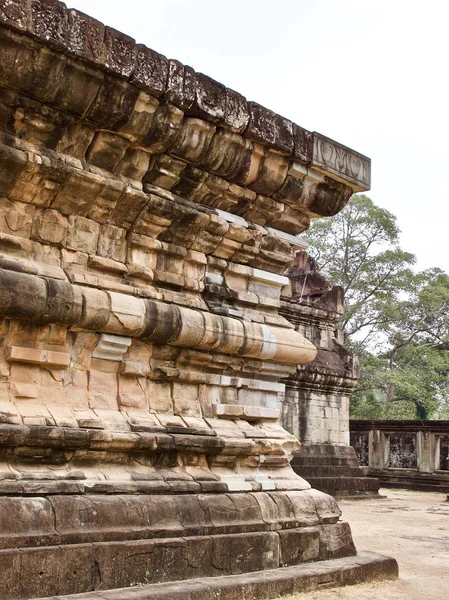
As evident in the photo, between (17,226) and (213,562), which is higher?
(17,226)

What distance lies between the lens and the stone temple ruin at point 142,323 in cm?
388

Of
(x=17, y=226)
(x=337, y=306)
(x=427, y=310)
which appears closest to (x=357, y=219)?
(x=427, y=310)

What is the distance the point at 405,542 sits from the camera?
8219mm

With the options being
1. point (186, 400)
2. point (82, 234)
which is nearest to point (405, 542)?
point (186, 400)

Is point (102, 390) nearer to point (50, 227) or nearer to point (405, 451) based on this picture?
point (50, 227)

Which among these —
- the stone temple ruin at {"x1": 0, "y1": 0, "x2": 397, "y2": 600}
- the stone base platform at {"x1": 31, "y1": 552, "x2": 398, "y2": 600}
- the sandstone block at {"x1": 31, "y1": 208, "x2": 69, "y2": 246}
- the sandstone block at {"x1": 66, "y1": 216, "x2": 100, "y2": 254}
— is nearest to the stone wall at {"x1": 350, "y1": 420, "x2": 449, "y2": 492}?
the stone base platform at {"x1": 31, "y1": 552, "x2": 398, "y2": 600}

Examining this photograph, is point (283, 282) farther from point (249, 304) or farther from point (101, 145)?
point (101, 145)

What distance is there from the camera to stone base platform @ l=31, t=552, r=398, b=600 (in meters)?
3.78

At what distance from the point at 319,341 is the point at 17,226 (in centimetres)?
1177

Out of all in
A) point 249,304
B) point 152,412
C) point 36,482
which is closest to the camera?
point 36,482

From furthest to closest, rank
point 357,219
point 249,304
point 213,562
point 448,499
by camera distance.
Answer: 1. point 357,219
2. point 448,499
3. point 249,304
4. point 213,562

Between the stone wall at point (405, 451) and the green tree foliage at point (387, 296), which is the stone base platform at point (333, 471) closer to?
the stone wall at point (405, 451)

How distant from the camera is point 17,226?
418 cm

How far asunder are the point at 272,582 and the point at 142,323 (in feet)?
5.62
